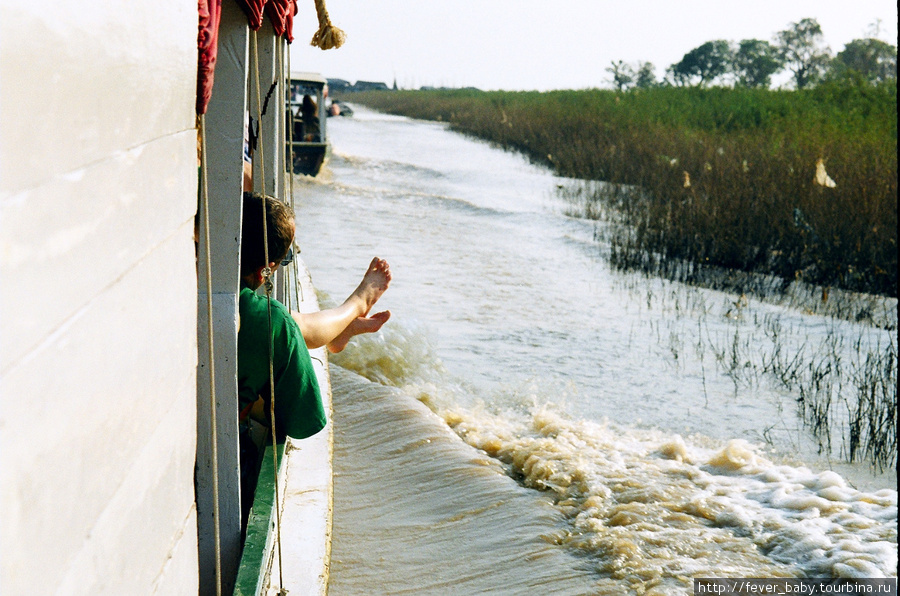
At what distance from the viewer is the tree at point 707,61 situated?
56.4m

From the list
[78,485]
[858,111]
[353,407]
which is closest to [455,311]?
[353,407]

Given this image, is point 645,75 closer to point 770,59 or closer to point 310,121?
point 770,59

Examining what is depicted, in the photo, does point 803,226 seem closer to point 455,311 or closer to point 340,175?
point 455,311

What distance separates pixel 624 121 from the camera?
20.2m

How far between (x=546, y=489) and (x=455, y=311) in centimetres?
423

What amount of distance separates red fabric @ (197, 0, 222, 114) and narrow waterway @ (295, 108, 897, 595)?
251cm

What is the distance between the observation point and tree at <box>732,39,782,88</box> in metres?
51.4

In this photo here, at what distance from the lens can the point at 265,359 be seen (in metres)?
2.40

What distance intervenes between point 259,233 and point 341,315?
69cm

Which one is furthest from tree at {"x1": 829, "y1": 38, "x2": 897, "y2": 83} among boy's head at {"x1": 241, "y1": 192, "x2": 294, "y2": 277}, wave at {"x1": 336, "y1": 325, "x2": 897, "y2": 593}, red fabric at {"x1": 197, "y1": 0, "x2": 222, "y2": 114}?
red fabric at {"x1": 197, "y1": 0, "x2": 222, "y2": 114}

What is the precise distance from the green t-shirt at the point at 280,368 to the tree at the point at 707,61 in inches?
2193

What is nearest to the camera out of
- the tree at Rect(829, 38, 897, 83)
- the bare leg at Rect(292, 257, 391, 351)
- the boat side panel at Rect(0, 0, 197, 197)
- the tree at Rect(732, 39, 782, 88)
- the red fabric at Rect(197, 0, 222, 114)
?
the boat side panel at Rect(0, 0, 197, 197)

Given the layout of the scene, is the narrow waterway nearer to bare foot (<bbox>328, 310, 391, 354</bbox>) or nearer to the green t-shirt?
bare foot (<bbox>328, 310, 391, 354</bbox>)

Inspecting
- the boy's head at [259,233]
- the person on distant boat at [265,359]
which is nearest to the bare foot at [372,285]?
the person on distant boat at [265,359]
